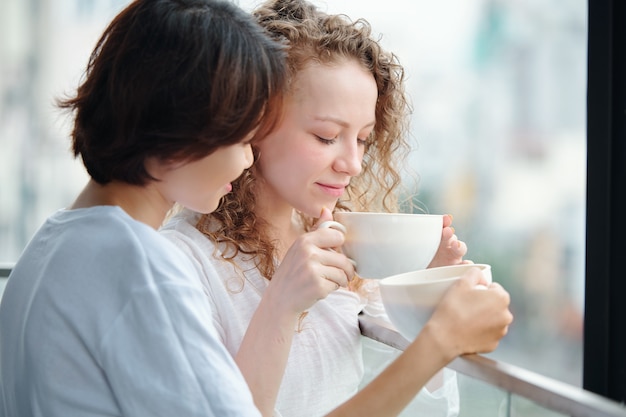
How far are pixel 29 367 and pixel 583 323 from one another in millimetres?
675

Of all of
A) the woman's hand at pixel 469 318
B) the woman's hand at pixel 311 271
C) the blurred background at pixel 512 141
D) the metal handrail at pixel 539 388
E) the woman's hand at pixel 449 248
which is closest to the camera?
the metal handrail at pixel 539 388

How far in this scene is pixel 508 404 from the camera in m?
0.81

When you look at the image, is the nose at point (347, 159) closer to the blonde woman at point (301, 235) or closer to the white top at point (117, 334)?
the blonde woman at point (301, 235)

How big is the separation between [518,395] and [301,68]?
2.14 feet

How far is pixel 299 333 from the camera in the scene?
1.25 metres

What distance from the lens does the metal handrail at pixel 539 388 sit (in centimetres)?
68

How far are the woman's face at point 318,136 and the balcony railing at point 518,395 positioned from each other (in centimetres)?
42

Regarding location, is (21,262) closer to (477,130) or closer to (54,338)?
(54,338)

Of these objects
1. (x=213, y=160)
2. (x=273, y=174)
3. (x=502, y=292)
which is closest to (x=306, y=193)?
(x=273, y=174)

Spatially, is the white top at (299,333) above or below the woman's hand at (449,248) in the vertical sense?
below

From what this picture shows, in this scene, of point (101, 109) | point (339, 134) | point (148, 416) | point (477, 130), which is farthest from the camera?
point (477, 130)

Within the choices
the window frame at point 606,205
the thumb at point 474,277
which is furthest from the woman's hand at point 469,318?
the window frame at point 606,205

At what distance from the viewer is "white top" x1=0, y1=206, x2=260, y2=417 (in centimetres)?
76

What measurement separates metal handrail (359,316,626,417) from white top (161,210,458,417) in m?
0.31
